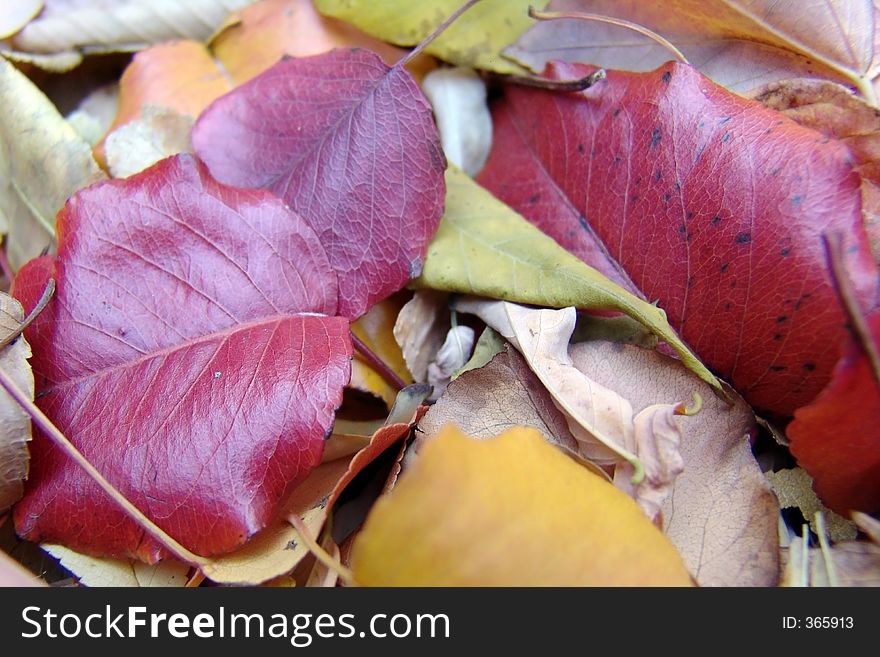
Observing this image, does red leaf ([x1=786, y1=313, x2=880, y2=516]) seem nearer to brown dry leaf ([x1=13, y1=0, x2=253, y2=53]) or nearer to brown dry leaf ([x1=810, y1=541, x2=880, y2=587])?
brown dry leaf ([x1=810, y1=541, x2=880, y2=587])

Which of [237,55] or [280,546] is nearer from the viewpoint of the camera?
[280,546]

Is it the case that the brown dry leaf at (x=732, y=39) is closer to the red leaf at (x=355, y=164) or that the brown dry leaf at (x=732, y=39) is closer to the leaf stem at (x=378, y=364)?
the red leaf at (x=355, y=164)

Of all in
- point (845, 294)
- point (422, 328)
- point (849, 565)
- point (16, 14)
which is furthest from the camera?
point (16, 14)

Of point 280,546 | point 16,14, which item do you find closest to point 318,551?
point 280,546

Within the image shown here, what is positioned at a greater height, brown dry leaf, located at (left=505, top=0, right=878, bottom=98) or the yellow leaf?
brown dry leaf, located at (left=505, top=0, right=878, bottom=98)

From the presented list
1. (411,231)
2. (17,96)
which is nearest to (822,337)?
(411,231)

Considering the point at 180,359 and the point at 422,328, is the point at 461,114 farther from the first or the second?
the point at 180,359

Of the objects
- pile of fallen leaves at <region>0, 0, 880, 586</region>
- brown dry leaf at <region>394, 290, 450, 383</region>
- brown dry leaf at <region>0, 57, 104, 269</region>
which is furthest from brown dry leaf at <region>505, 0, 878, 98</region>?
brown dry leaf at <region>0, 57, 104, 269</region>
